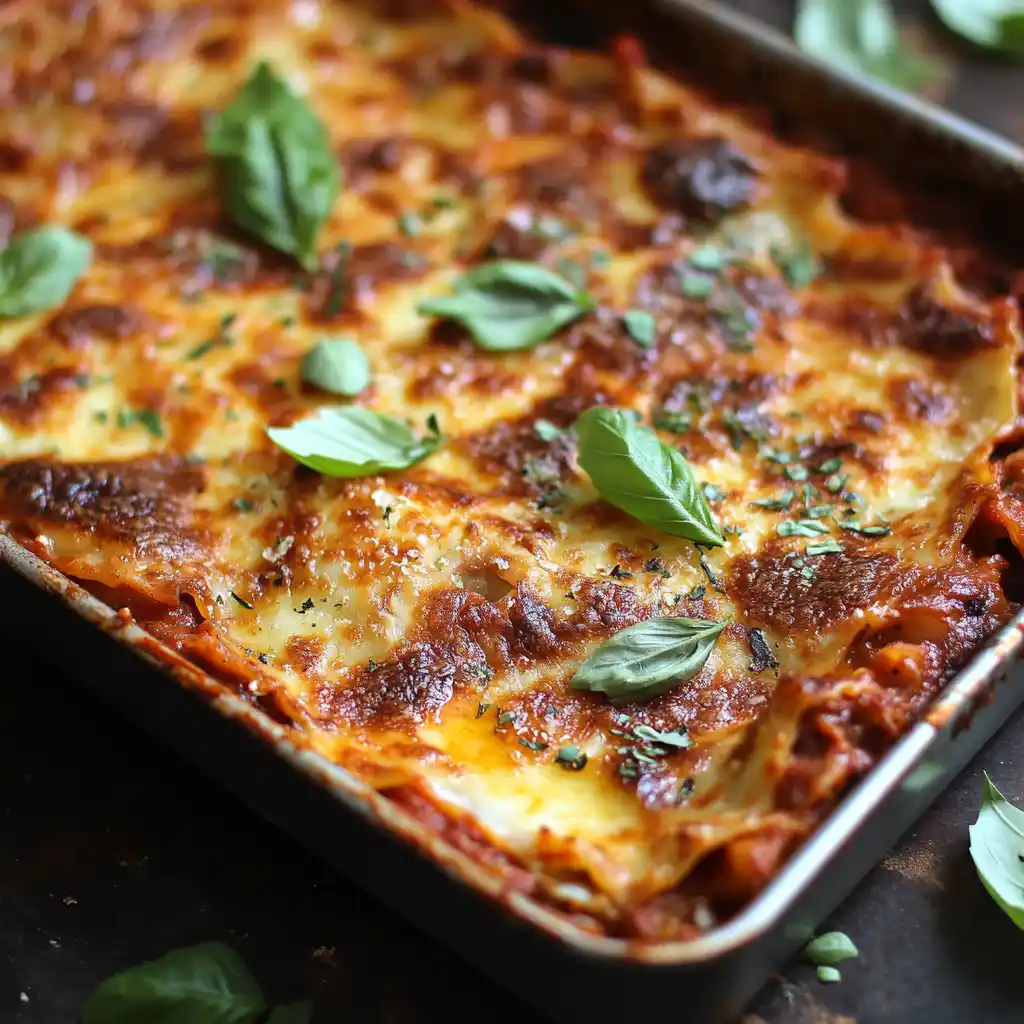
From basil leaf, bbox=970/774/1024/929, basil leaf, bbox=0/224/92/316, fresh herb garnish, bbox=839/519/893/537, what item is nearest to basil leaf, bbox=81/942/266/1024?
basil leaf, bbox=970/774/1024/929

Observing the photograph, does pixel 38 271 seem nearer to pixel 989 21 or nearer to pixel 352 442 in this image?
pixel 352 442

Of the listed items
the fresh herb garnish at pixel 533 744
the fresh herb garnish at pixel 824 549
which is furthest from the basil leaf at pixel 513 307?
the fresh herb garnish at pixel 533 744

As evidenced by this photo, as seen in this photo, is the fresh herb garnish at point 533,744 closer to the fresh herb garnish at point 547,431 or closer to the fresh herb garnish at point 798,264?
the fresh herb garnish at point 547,431

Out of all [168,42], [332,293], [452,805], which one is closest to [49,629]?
[452,805]

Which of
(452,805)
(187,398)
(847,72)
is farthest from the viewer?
(847,72)

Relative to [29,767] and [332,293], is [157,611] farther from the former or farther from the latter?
[332,293]

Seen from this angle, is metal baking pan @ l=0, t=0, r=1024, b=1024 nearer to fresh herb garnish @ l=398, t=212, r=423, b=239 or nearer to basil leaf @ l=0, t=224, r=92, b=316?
basil leaf @ l=0, t=224, r=92, b=316
